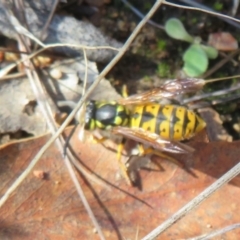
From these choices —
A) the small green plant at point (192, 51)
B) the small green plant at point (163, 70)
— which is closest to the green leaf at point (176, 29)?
the small green plant at point (192, 51)

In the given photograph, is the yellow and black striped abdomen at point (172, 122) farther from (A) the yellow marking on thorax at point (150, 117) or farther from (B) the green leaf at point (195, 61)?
(B) the green leaf at point (195, 61)

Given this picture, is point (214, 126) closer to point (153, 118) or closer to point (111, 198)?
point (153, 118)

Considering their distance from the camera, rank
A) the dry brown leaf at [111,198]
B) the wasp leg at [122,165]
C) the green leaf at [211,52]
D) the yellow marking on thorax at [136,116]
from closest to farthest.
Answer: the dry brown leaf at [111,198], the wasp leg at [122,165], the yellow marking on thorax at [136,116], the green leaf at [211,52]

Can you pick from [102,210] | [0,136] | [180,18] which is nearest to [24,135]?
[0,136]

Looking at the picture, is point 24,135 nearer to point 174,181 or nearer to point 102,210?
point 102,210

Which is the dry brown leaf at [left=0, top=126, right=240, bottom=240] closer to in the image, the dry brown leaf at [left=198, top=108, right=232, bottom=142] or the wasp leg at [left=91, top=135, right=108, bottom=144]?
the wasp leg at [left=91, top=135, right=108, bottom=144]

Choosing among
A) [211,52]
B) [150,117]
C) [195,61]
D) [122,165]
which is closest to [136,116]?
[150,117]

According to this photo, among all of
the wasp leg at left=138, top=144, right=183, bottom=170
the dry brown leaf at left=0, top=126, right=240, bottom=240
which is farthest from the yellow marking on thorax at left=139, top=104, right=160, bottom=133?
→ the dry brown leaf at left=0, top=126, right=240, bottom=240
